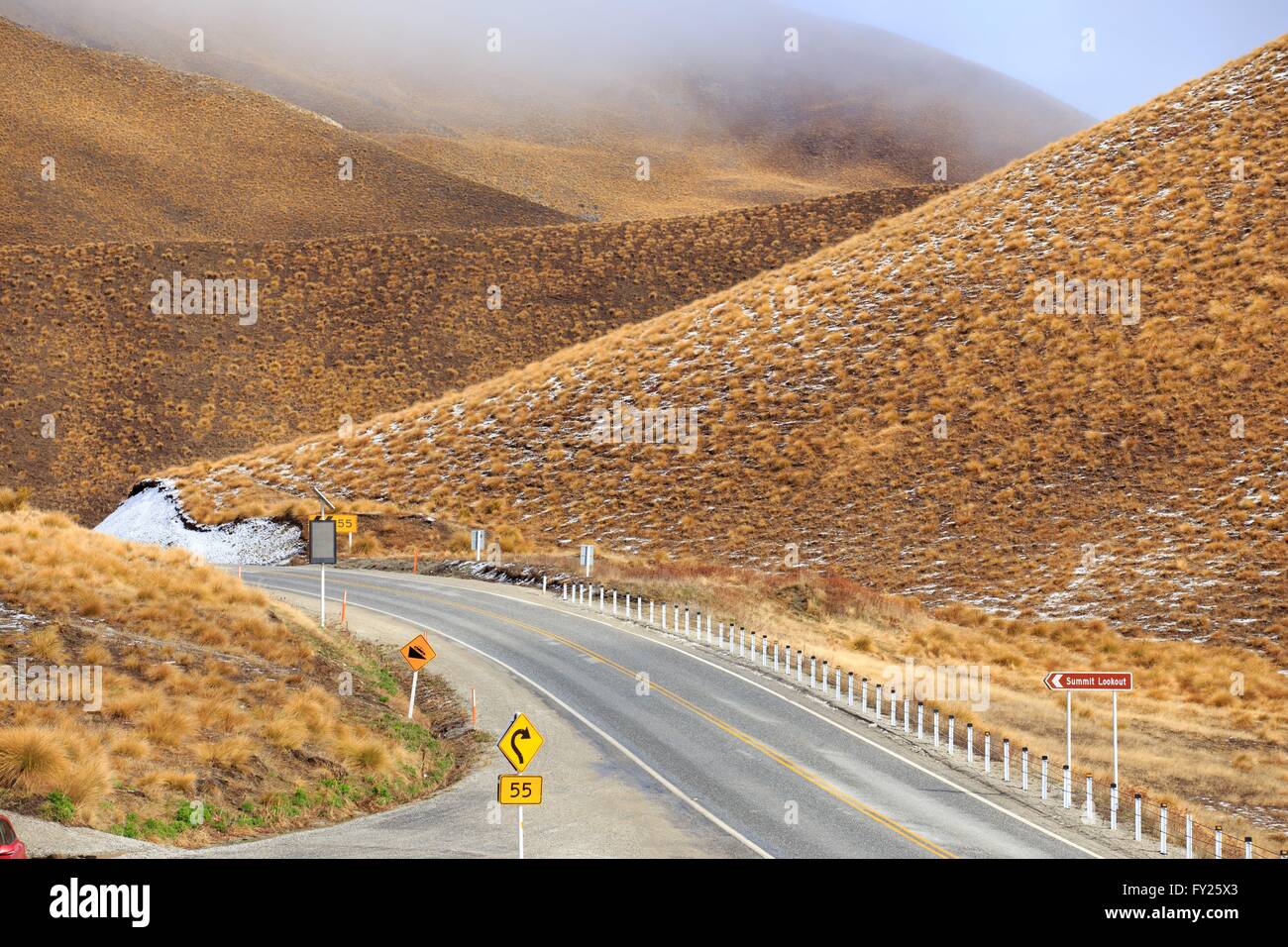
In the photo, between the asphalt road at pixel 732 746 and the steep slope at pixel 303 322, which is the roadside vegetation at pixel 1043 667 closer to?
the asphalt road at pixel 732 746

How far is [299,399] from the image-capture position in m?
77.6

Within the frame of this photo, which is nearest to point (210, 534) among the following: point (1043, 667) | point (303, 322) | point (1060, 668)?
point (1043, 667)

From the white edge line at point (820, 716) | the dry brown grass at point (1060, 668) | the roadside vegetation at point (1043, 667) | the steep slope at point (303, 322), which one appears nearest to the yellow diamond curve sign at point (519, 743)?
the white edge line at point (820, 716)

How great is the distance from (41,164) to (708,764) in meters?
109

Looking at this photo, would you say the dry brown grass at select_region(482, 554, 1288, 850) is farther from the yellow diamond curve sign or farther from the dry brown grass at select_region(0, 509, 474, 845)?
the dry brown grass at select_region(0, 509, 474, 845)

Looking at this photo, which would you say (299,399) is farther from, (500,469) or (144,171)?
(144,171)

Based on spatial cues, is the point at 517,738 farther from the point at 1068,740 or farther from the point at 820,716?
the point at 820,716

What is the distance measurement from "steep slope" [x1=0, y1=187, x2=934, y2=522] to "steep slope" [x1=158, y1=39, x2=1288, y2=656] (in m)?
15.9

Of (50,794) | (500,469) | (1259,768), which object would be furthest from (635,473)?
(50,794)

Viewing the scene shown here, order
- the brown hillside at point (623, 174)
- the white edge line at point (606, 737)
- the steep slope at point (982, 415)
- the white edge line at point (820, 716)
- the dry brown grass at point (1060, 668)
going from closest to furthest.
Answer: the white edge line at point (606, 737) < the white edge line at point (820, 716) < the dry brown grass at point (1060, 668) < the steep slope at point (982, 415) < the brown hillside at point (623, 174)

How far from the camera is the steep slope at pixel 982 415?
40.1 meters

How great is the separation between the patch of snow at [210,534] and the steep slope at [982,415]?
180 centimetres

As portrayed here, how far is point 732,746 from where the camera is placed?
68.7 ft

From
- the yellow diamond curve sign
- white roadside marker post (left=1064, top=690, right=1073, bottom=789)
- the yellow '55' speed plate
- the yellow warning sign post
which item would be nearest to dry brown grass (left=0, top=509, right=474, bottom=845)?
the yellow warning sign post
